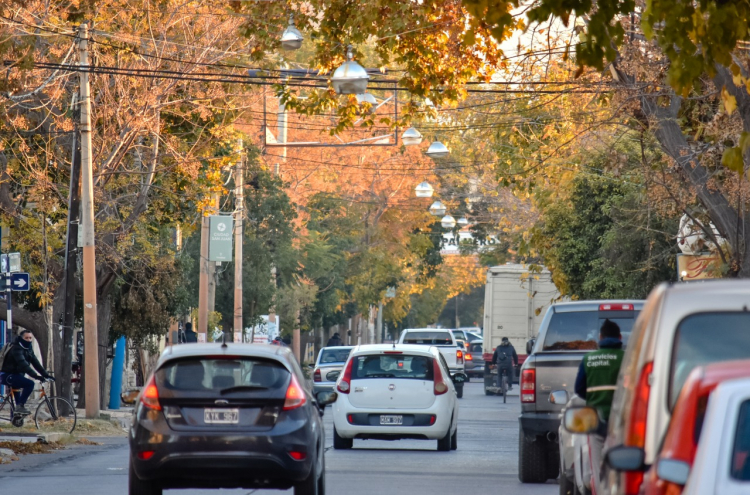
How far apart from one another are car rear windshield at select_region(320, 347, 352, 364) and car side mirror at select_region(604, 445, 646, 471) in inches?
1088

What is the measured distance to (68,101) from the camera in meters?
28.7

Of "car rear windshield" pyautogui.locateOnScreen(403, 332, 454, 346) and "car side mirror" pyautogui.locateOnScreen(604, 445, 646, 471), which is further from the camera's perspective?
"car rear windshield" pyautogui.locateOnScreen(403, 332, 454, 346)

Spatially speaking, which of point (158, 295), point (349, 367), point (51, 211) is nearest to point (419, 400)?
point (349, 367)

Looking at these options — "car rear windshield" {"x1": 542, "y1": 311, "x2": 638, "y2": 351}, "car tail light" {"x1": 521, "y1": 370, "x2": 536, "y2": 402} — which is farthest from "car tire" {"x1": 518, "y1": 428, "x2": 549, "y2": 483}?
"car rear windshield" {"x1": 542, "y1": 311, "x2": 638, "y2": 351}

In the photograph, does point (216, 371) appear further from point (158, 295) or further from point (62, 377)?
point (158, 295)

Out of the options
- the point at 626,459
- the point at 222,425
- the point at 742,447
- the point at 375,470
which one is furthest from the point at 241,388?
the point at 742,447

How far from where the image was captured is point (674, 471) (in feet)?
16.1

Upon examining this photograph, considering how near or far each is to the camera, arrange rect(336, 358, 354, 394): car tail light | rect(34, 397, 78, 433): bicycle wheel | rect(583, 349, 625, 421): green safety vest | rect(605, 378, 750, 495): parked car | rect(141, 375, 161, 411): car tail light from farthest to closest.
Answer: rect(34, 397, 78, 433): bicycle wheel, rect(336, 358, 354, 394): car tail light, rect(141, 375, 161, 411): car tail light, rect(583, 349, 625, 421): green safety vest, rect(605, 378, 750, 495): parked car

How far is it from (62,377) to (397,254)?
43.7m

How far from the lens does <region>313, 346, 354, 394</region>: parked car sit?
103 feet

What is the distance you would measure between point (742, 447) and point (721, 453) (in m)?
0.10

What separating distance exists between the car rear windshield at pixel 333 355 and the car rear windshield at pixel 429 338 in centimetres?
718

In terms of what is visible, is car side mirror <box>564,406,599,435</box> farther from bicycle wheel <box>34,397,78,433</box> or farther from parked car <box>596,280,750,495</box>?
bicycle wheel <box>34,397,78,433</box>

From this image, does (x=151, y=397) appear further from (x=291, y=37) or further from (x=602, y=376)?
(x=291, y=37)
